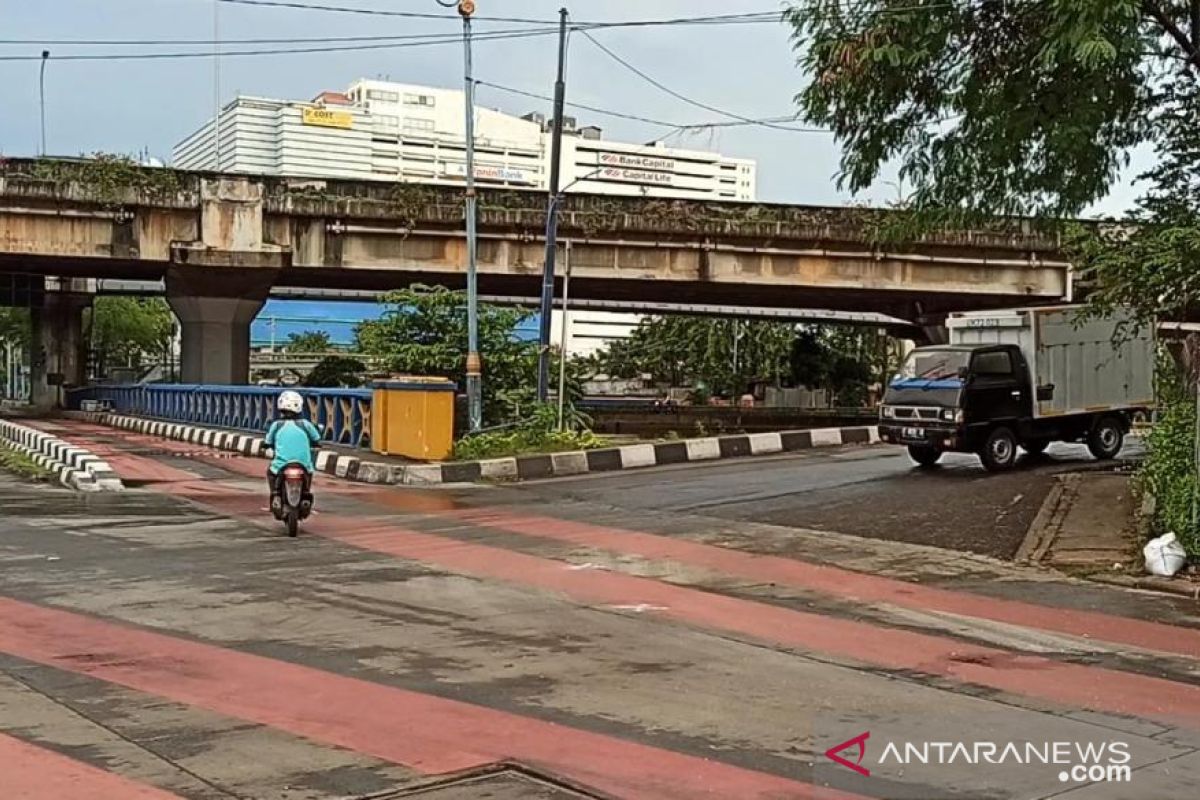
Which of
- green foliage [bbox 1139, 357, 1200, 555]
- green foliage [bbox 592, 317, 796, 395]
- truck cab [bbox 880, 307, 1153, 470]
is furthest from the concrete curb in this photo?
green foliage [bbox 592, 317, 796, 395]

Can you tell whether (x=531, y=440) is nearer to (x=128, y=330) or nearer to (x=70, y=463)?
(x=70, y=463)

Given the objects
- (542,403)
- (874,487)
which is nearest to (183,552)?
(874,487)

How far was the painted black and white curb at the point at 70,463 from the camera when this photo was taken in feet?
55.2

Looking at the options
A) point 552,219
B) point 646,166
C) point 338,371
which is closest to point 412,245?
point 338,371

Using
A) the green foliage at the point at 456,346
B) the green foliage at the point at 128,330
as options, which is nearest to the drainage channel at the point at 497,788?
the green foliage at the point at 456,346

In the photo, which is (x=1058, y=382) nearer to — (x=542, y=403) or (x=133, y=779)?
(x=542, y=403)

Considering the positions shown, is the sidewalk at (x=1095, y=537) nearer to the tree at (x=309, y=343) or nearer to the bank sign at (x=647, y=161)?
the bank sign at (x=647, y=161)

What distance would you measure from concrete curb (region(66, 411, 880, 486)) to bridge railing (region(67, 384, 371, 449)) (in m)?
0.82

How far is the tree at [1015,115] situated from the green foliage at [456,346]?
10.00m

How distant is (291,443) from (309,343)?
186 feet

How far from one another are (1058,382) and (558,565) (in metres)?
11.8

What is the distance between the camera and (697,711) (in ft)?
20.3

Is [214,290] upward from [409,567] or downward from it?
upward

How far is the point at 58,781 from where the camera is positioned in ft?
16.3
